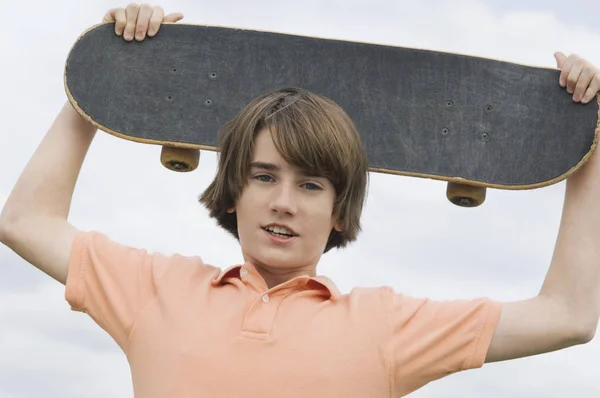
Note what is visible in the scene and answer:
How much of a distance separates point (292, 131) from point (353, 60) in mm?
669

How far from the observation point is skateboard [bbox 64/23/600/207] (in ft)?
10.3

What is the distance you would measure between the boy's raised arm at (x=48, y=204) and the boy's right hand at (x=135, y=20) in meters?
0.37

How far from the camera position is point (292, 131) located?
2.66m

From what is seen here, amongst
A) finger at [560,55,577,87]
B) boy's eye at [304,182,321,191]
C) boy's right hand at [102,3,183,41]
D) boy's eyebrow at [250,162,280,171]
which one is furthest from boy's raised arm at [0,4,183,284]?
finger at [560,55,577,87]

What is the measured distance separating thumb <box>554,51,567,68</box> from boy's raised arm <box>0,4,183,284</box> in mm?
1526

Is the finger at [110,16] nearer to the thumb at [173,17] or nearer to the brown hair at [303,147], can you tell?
the thumb at [173,17]

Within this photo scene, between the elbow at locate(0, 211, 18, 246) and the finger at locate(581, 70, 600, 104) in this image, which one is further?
the finger at locate(581, 70, 600, 104)

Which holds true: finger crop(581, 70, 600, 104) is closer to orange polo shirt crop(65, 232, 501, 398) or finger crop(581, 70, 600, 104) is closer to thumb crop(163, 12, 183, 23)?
orange polo shirt crop(65, 232, 501, 398)

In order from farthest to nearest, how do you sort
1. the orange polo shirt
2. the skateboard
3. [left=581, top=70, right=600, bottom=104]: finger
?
the skateboard → [left=581, top=70, right=600, bottom=104]: finger → the orange polo shirt

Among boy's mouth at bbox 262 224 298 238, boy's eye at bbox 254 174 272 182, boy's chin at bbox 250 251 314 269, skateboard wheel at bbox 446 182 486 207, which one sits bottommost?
boy's chin at bbox 250 251 314 269

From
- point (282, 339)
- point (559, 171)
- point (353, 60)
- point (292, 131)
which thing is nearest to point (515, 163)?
point (559, 171)

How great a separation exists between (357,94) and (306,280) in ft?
2.69

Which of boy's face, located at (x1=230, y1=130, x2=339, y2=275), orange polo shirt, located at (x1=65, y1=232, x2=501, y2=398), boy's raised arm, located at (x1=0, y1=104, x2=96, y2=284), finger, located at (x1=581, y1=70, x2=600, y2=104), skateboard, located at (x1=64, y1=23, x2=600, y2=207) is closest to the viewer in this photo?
orange polo shirt, located at (x1=65, y1=232, x2=501, y2=398)

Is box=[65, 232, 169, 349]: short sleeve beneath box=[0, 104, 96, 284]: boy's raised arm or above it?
beneath
